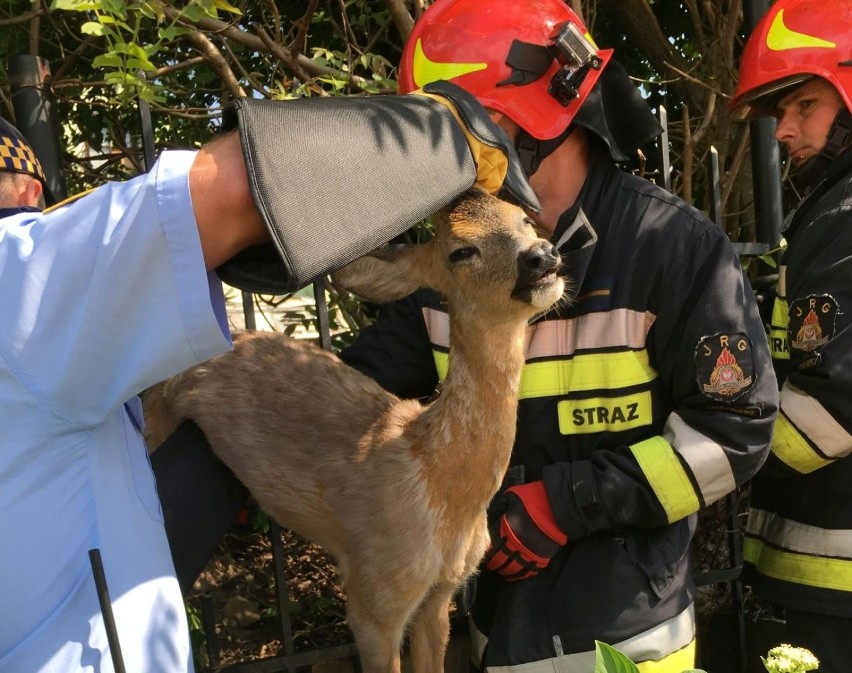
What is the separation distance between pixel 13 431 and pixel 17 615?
357 millimetres

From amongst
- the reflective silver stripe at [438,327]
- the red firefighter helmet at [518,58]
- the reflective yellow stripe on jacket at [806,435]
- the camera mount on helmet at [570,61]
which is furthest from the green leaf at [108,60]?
the reflective yellow stripe on jacket at [806,435]

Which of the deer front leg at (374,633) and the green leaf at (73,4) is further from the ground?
the green leaf at (73,4)

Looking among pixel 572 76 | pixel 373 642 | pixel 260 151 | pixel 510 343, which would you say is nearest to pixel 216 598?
pixel 373 642

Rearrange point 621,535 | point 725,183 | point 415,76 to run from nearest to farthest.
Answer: point 621,535 → point 415,76 → point 725,183

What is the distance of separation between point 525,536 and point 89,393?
1.59m

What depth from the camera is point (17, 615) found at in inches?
63.3

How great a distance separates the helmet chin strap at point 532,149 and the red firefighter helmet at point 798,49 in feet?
3.88

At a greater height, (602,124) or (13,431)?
(602,124)

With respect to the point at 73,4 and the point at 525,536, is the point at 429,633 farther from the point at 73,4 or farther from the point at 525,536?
the point at 73,4

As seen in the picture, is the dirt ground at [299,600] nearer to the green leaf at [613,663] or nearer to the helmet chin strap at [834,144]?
the helmet chin strap at [834,144]

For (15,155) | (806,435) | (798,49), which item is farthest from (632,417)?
(15,155)

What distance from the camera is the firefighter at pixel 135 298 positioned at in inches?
56.7

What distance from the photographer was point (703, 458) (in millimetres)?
2623

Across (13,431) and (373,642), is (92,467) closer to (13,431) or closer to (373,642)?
(13,431)
